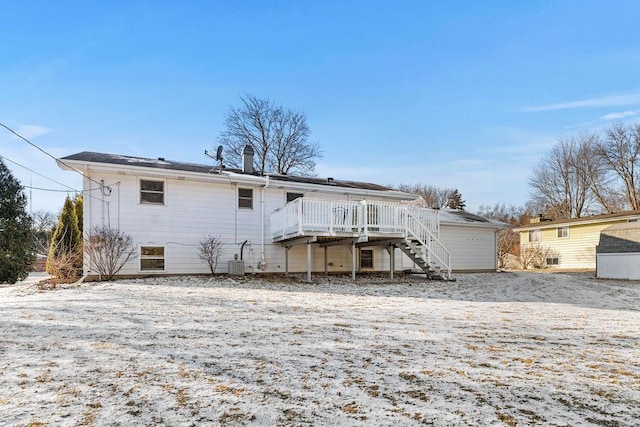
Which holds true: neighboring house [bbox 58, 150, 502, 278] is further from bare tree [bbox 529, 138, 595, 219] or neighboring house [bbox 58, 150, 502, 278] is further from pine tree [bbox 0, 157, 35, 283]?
bare tree [bbox 529, 138, 595, 219]

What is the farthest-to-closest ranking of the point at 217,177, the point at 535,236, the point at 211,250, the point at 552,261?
the point at 535,236
the point at 552,261
the point at 217,177
the point at 211,250

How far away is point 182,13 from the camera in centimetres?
1298

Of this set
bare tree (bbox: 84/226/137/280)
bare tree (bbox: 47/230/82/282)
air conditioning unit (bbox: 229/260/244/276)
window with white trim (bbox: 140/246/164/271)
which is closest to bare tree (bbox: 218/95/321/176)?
air conditioning unit (bbox: 229/260/244/276)

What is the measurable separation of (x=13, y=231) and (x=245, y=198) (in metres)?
10.3

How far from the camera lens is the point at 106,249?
1157cm

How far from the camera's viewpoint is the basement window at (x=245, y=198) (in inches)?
562

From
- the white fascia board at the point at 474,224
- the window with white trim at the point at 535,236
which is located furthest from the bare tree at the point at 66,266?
the window with white trim at the point at 535,236

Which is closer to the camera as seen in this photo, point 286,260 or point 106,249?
point 106,249

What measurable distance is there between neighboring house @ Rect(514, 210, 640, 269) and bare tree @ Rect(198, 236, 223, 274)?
21959 mm

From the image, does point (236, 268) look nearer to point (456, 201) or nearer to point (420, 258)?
point (420, 258)

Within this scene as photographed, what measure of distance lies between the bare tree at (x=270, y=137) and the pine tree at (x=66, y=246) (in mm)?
16900

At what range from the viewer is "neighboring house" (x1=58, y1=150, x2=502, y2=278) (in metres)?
12.1

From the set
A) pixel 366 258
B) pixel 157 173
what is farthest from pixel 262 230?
pixel 366 258

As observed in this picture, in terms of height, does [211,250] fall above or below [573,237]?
below
